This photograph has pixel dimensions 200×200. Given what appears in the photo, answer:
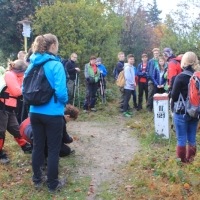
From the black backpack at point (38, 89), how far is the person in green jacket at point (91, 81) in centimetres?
606

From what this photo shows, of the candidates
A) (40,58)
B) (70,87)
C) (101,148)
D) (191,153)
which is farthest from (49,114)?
(70,87)

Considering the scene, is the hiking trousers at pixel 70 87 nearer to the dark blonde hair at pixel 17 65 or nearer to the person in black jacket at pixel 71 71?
the person in black jacket at pixel 71 71

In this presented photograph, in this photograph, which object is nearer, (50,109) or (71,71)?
(50,109)

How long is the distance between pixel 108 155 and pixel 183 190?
225cm

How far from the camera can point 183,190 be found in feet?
13.4

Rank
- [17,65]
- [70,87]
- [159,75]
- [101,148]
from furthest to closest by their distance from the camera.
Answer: [70,87] < [159,75] < [101,148] < [17,65]

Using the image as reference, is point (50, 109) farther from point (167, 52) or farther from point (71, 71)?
point (71, 71)

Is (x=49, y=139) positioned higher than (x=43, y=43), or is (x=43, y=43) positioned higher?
(x=43, y=43)

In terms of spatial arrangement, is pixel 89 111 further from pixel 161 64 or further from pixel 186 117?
pixel 186 117

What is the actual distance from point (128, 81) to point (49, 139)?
19.9ft

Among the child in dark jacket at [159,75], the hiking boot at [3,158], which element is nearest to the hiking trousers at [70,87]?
the child in dark jacket at [159,75]

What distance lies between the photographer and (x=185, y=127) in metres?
4.81

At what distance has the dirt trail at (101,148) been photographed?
5.09m

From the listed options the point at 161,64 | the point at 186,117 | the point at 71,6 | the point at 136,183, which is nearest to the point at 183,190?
the point at 136,183
